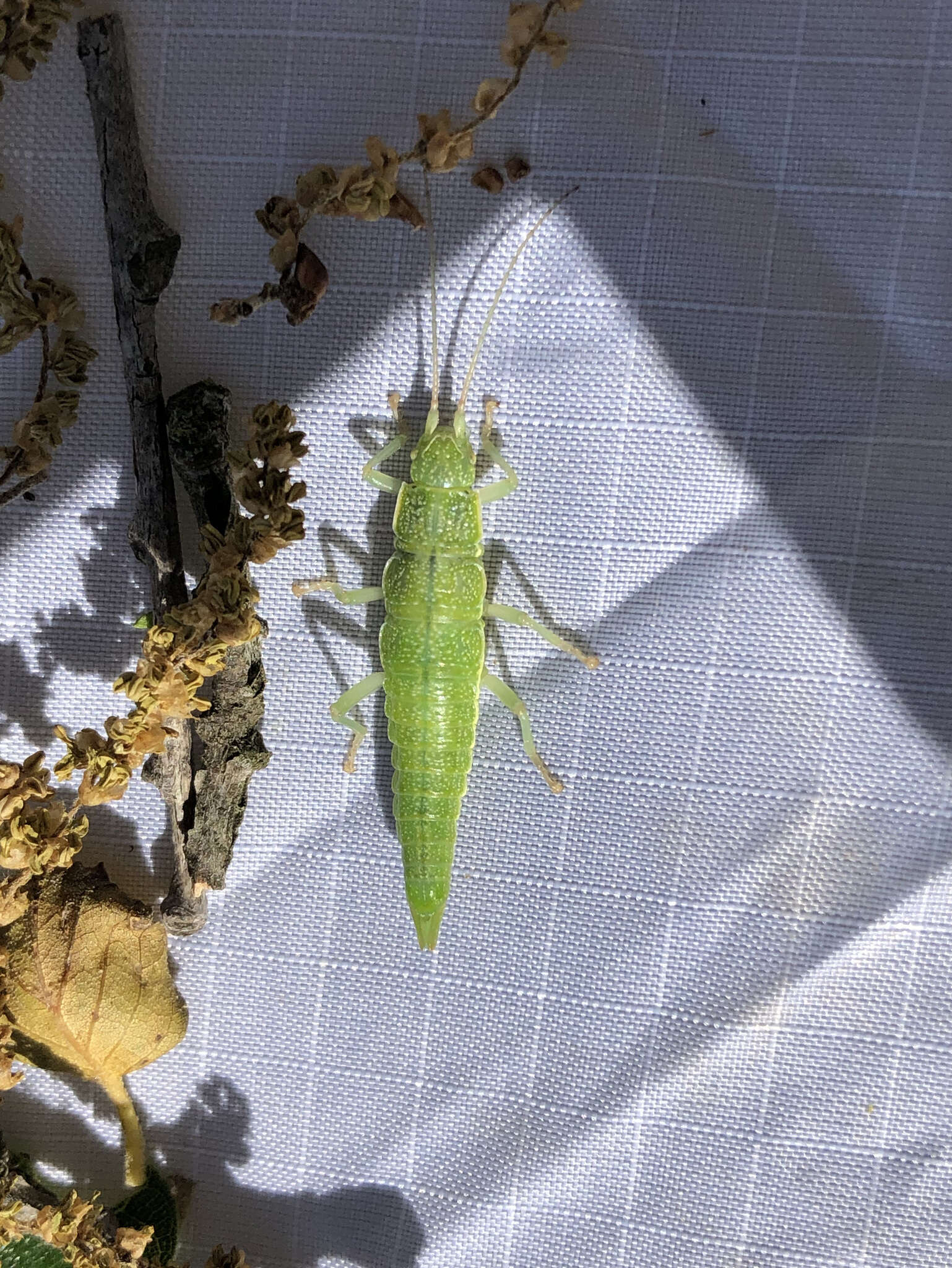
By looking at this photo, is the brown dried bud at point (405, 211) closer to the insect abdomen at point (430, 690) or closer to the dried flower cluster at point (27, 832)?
the insect abdomen at point (430, 690)

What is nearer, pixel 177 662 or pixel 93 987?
pixel 177 662

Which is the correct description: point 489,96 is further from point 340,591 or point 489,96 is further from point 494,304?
point 340,591

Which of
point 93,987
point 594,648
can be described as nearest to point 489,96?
point 594,648

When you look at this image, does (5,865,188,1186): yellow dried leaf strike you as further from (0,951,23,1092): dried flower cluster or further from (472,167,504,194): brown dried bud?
(472,167,504,194): brown dried bud

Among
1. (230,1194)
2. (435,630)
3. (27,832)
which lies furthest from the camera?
(230,1194)

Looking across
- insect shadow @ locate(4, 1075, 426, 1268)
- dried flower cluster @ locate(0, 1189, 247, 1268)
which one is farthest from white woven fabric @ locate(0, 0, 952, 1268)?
dried flower cluster @ locate(0, 1189, 247, 1268)

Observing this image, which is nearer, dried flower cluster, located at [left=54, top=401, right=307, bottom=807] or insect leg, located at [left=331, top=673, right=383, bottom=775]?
dried flower cluster, located at [left=54, top=401, right=307, bottom=807]
